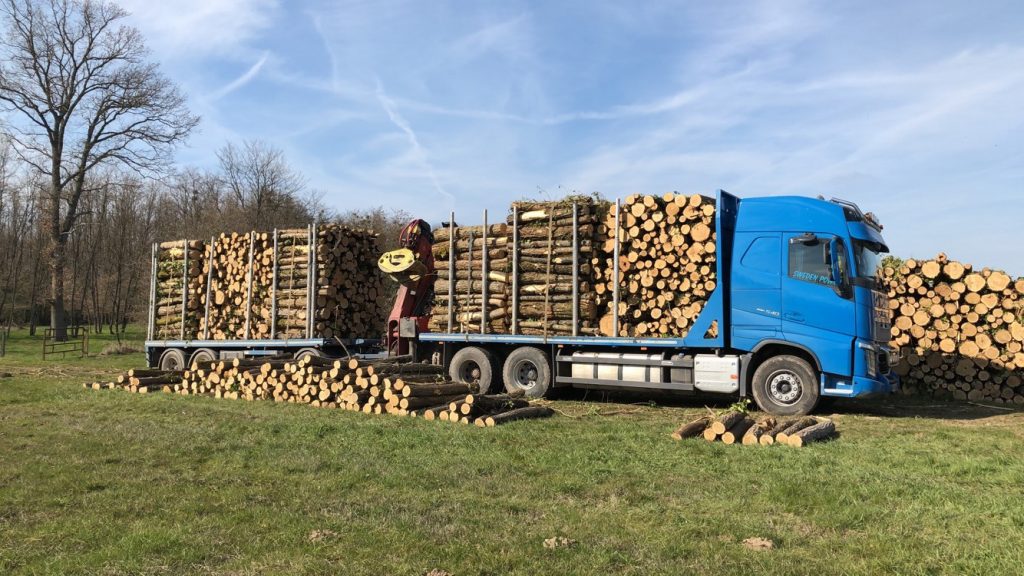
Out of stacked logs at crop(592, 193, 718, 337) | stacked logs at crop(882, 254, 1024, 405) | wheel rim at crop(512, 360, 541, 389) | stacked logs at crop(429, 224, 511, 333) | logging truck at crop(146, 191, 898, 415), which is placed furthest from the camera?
stacked logs at crop(882, 254, 1024, 405)

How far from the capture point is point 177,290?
17234 millimetres

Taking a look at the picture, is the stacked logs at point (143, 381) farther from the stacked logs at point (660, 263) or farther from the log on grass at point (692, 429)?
the log on grass at point (692, 429)

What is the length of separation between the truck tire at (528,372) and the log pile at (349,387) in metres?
0.46

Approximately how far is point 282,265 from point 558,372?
6.98m

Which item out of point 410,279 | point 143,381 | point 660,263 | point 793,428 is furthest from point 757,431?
point 143,381

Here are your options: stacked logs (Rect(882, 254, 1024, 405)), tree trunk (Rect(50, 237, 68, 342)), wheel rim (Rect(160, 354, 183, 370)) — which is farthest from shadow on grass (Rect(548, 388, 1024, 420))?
tree trunk (Rect(50, 237, 68, 342))

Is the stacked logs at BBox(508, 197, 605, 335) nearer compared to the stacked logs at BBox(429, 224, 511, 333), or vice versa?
the stacked logs at BBox(508, 197, 605, 335)

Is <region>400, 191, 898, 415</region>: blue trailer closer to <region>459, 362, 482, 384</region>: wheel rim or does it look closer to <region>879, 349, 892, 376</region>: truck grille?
<region>879, 349, 892, 376</region>: truck grille

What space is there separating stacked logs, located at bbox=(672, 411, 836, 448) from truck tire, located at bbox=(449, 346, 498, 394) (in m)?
4.99

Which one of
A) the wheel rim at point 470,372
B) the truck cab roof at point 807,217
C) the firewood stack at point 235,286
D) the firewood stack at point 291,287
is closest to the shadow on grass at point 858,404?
the wheel rim at point 470,372

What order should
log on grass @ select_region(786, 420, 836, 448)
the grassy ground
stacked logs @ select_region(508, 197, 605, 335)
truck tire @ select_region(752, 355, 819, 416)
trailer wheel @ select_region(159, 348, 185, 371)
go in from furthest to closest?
trailer wheel @ select_region(159, 348, 185, 371) → stacked logs @ select_region(508, 197, 605, 335) → truck tire @ select_region(752, 355, 819, 416) → log on grass @ select_region(786, 420, 836, 448) → the grassy ground

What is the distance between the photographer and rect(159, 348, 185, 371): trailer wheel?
Result: 1662 cm

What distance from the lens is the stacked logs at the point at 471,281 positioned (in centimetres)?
1302

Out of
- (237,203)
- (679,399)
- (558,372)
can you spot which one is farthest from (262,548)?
(237,203)
